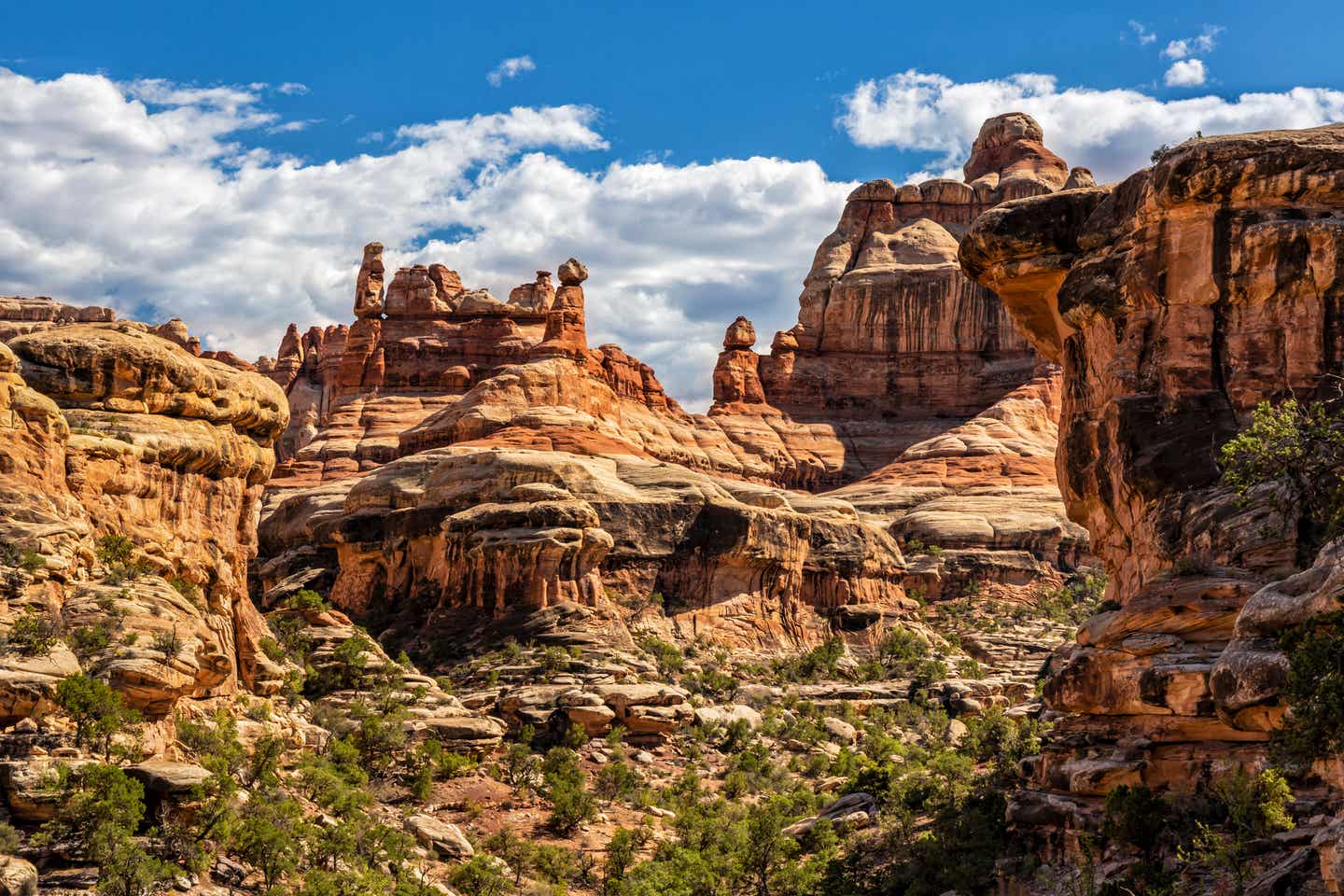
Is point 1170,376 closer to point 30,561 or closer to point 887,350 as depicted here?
point 30,561

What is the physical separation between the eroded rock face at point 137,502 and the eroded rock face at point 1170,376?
2216 centimetres

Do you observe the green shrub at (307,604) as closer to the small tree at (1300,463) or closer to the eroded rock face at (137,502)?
the eroded rock face at (137,502)

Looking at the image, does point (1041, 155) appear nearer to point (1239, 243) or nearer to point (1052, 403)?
point (1052, 403)

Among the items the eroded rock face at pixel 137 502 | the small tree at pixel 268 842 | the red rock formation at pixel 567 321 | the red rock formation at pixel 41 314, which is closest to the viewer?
the small tree at pixel 268 842

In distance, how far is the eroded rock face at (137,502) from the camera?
128ft

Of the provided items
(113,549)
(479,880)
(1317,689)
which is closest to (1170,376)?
(1317,689)

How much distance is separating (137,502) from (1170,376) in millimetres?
29855

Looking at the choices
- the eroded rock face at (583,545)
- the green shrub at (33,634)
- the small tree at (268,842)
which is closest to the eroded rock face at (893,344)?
the eroded rock face at (583,545)

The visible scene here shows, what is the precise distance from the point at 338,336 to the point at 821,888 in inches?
5498

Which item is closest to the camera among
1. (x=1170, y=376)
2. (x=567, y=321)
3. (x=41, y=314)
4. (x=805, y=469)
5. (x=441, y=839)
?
(x=1170, y=376)

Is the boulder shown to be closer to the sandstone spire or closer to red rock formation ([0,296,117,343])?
the sandstone spire

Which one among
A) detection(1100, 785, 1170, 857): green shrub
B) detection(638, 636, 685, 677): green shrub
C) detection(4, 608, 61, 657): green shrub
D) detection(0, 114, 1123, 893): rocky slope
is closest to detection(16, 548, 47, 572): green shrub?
detection(0, 114, 1123, 893): rocky slope

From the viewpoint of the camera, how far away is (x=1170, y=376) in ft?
149

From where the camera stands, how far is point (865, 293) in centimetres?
15038
